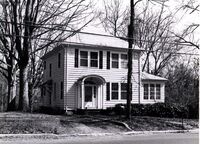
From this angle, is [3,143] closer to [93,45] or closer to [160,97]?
[93,45]

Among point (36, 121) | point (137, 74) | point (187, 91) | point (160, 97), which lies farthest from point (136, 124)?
point (160, 97)

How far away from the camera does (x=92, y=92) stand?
26.7 m

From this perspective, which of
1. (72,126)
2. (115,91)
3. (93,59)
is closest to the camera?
(72,126)

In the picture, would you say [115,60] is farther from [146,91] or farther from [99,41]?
[146,91]

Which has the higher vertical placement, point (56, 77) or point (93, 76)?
point (93, 76)

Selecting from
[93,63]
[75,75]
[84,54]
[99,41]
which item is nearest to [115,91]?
[93,63]

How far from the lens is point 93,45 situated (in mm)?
25859

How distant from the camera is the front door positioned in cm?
2646

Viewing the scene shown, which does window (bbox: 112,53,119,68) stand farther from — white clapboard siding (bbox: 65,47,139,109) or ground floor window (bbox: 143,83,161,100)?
ground floor window (bbox: 143,83,161,100)

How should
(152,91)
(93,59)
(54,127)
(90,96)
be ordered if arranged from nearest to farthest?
1. (54,127)
2. (90,96)
3. (93,59)
4. (152,91)

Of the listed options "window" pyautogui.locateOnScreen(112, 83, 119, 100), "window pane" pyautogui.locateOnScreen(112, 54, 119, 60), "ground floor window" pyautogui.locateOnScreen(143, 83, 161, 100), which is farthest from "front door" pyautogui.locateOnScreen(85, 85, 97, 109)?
"ground floor window" pyautogui.locateOnScreen(143, 83, 161, 100)

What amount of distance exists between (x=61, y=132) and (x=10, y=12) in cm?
1418

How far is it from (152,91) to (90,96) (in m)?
7.34

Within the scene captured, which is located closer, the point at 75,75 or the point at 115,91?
the point at 75,75
